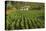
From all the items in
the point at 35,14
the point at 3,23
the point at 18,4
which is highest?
the point at 18,4

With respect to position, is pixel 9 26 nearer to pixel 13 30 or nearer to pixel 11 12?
pixel 13 30

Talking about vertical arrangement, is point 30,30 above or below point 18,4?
below

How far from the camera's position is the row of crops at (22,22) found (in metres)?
1.04

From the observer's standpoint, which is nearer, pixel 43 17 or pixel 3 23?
pixel 3 23

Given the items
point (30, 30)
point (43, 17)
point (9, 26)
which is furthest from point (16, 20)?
point (43, 17)

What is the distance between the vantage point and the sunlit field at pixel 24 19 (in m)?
1.05

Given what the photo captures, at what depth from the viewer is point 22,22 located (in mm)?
1072

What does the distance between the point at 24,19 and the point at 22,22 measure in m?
0.05

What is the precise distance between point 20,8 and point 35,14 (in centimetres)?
23

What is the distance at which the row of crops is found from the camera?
1.04 metres

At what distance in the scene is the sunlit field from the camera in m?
1.05

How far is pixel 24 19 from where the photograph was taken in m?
1.08

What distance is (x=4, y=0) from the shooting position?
1.03 m

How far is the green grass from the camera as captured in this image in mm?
1046
